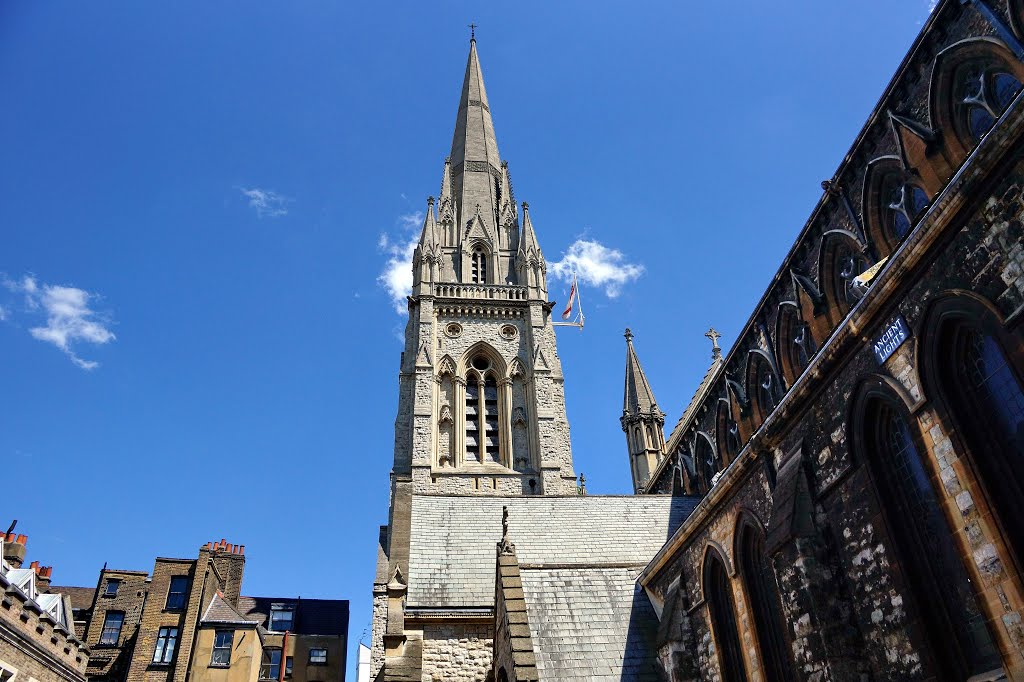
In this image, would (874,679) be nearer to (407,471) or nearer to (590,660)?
(590,660)

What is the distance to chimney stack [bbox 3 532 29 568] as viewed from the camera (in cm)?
2703

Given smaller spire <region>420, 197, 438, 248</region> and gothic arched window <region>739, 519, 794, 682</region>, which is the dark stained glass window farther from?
smaller spire <region>420, 197, 438, 248</region>

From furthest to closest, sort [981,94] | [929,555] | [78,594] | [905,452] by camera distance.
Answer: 1. [78,594]
2. [981,94]
3. [905,452]
4. [929,555]

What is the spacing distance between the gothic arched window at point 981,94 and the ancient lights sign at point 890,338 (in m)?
5.66

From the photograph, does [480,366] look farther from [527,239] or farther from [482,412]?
[527,239]

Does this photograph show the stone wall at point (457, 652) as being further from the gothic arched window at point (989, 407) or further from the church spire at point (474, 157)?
the church spire at point (474, 157)

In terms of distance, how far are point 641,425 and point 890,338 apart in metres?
29.7

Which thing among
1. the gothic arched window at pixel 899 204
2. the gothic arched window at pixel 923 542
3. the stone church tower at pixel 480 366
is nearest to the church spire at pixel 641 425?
the stone church tower at pixel 480 366

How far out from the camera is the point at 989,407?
7.95 m

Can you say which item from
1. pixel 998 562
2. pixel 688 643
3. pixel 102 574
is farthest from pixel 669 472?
pixel 102 574

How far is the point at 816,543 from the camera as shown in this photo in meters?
10.2

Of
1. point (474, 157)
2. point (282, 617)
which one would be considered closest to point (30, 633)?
point (282, 617)

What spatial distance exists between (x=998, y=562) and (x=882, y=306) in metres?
3.38

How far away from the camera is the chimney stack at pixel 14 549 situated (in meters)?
27.0
